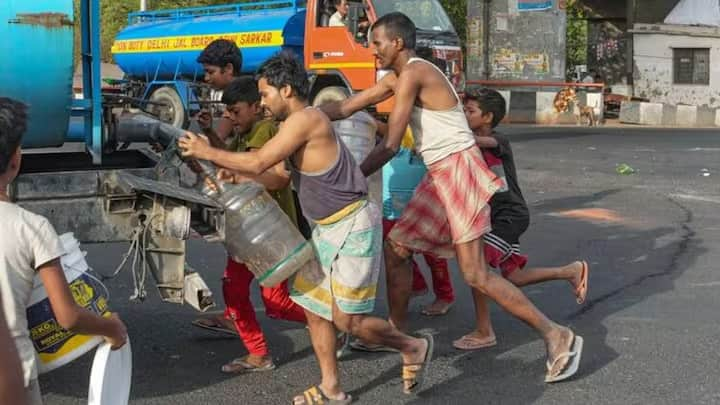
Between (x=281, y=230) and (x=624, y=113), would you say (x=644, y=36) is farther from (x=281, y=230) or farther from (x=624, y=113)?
(x=281, y=230)

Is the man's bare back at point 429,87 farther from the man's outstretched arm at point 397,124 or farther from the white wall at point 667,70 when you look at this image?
the white wall at point 667,70

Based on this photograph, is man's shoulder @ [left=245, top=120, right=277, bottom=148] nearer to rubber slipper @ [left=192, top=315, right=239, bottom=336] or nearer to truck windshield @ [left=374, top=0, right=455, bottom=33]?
rubber slipper @ [left=192, top=315, right=239, bottom=336]

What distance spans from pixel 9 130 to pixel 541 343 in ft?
11.6

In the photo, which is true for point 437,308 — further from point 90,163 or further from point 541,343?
point 90,163

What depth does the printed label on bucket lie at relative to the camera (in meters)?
3.33

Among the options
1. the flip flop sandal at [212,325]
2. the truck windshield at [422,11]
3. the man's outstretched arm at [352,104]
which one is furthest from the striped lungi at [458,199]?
the truck windshield at [422,11]

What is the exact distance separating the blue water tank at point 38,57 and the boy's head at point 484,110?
7.33 feet

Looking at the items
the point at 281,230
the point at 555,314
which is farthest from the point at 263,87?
the point at 555,314

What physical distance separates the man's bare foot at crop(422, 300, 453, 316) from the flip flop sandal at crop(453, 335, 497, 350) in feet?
2.15

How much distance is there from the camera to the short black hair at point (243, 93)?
5.27 metres

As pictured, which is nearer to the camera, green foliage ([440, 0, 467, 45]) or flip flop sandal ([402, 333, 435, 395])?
flip flop sandal ([402, 333, 435, 395])

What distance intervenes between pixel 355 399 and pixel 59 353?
169 centimetres

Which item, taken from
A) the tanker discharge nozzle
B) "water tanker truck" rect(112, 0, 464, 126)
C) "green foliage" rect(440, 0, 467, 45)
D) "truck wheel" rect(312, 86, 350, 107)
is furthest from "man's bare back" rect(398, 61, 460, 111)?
"green foliage" rect(440, 0, 467, 45)

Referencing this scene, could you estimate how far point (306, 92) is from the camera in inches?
175
